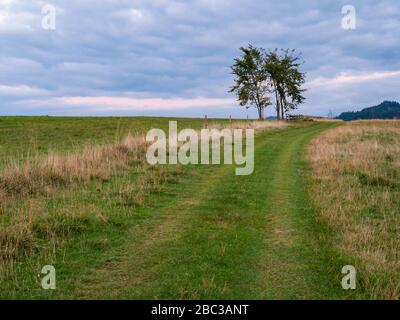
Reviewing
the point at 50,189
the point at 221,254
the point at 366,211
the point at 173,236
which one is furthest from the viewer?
the point at 50,189

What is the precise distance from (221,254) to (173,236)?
4.63 feet

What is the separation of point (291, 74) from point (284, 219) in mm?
67046

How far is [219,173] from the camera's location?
52.2 ft

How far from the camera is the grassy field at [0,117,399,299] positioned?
6.27 meters

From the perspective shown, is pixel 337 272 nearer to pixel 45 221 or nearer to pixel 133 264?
pixel 133 264

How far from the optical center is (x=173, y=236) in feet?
28.2

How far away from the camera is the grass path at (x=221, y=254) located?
20.2ft

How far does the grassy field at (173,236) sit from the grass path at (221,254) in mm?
19

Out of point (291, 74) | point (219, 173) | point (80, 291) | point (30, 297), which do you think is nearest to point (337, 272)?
point (80, 291)

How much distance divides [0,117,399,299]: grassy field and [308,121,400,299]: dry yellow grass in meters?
0.07
